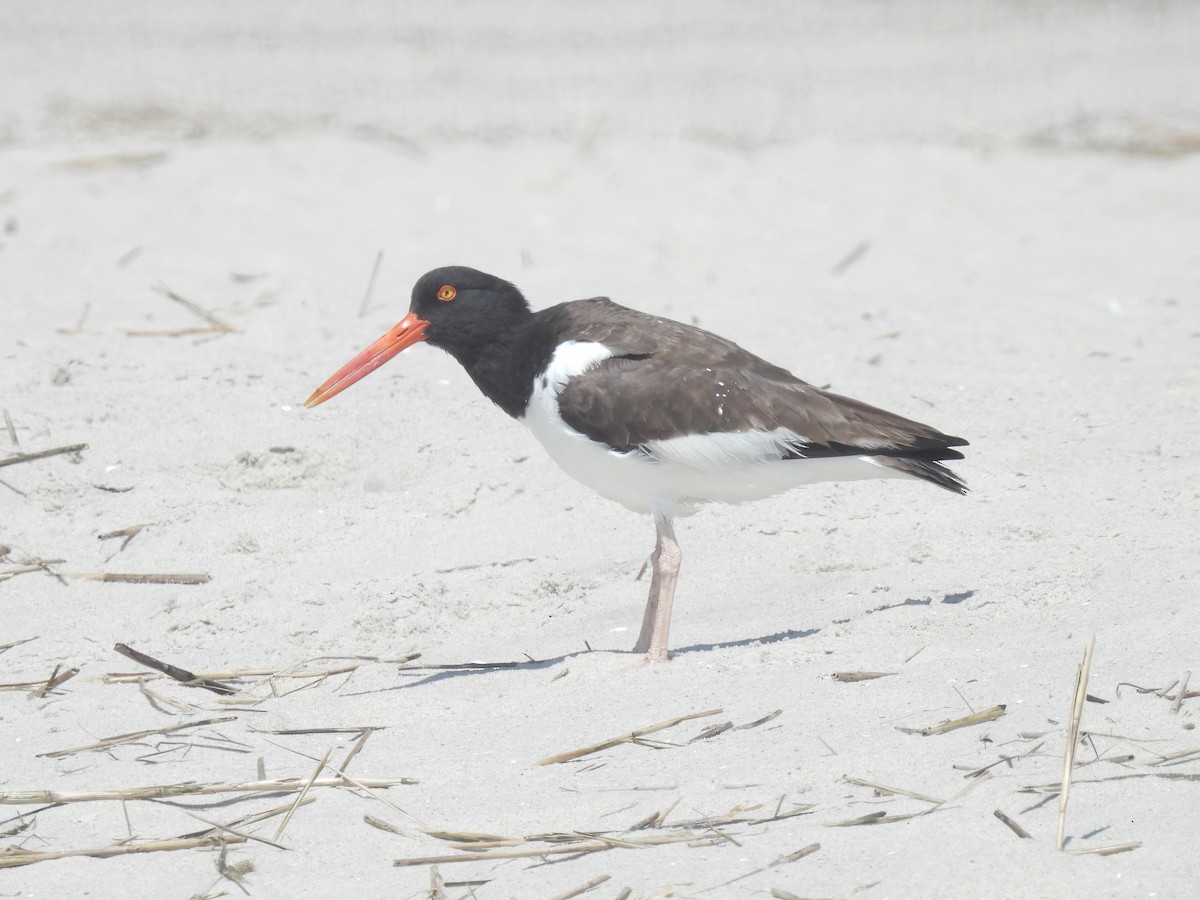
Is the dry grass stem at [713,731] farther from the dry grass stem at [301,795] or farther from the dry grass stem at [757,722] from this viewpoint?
the dry grass stem at [301,795]

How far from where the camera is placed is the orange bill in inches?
217

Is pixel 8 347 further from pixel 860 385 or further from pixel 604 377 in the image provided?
pixel 860 385

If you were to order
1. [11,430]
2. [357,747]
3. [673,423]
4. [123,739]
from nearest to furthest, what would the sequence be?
[357,747]
[123,739]
[673,423]
[11,430]

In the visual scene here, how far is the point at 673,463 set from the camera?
4.98 meters

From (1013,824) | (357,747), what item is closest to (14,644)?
(357,747)

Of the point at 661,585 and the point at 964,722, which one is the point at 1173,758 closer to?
the point at 964,722

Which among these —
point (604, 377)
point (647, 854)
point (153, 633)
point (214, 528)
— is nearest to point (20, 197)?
point (214, 528)

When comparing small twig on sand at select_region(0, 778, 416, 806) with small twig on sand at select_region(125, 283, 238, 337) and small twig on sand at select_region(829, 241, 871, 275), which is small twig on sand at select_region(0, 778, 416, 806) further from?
small twig on sand at select_region(829, 241, 871, 275)

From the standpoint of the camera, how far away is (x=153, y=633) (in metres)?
5.23

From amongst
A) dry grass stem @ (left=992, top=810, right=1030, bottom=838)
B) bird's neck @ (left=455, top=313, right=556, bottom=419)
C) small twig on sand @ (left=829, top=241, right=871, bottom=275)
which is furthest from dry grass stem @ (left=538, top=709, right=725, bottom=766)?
small twig on sand @ (left=829, top=241, right=871, bottom=275)

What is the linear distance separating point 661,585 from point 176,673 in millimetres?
1659

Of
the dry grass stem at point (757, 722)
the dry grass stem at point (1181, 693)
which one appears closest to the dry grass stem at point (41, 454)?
the dry grass stem at point (757, 722)

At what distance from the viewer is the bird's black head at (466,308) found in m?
5.32

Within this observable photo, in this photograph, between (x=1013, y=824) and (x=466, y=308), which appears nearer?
(x=1013, y=824)
